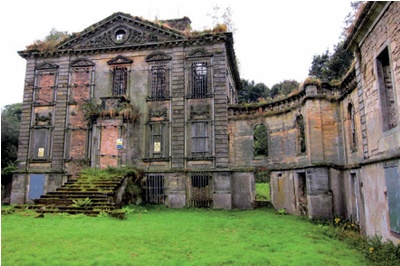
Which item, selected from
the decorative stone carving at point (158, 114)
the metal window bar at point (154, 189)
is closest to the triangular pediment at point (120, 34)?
the decorative stone carving at point (158, 114)

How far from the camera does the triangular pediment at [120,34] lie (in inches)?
844

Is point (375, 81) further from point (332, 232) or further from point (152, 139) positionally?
point (152, 139)

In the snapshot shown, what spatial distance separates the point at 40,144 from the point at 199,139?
10.9 m

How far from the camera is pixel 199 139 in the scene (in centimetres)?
2000

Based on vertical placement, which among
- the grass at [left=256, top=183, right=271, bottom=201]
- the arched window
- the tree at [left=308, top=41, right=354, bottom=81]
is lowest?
the grass at [left=256, top=183, right=271, bottom=201]

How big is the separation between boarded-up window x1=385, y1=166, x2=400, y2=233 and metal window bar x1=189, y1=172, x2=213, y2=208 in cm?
1160

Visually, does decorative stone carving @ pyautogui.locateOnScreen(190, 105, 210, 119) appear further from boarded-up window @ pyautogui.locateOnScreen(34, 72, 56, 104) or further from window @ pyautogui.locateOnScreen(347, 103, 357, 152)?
boarded-up window @ pyautogui.locateOnScreen(34, 72, 56, 104)

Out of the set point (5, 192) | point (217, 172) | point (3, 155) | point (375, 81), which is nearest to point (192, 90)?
point (217, 172)

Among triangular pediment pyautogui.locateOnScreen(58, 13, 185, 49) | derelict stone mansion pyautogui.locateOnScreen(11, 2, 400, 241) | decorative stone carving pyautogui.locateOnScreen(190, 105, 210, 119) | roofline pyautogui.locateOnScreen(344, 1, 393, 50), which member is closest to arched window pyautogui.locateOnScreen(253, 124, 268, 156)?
derelict stone mansion pyautogui.locateOnScreen(11, 2, 400, 241)

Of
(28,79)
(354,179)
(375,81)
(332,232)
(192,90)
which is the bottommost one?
(332,232)

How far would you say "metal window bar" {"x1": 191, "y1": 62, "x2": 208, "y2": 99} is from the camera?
20531 mm

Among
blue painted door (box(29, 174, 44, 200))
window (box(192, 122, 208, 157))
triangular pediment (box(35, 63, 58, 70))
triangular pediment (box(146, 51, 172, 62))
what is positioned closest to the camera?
window (box(192, 122, 208, 157))

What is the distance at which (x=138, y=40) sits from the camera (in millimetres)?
21609

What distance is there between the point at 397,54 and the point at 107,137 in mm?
16102
